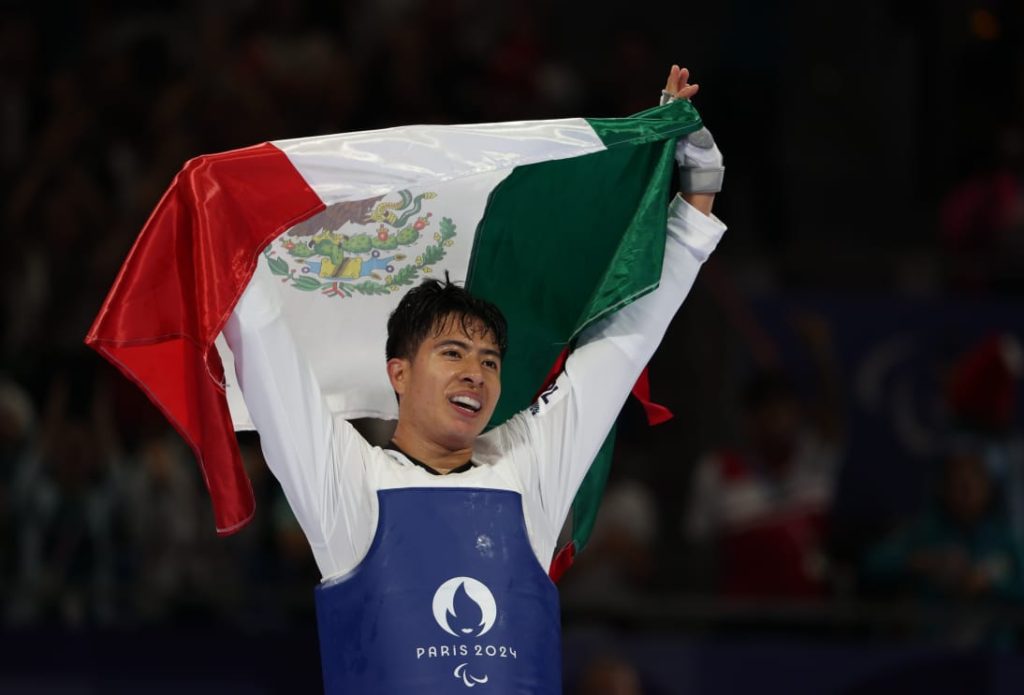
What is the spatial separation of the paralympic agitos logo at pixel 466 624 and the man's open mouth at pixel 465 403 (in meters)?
0.41

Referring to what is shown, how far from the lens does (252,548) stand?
6980 mm

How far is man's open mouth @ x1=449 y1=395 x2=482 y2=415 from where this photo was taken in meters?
4.30

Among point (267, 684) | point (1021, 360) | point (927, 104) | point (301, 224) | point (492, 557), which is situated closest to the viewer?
point (492, 557)

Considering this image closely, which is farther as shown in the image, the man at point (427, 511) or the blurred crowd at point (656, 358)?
the blurred crowd at point (656, 358)

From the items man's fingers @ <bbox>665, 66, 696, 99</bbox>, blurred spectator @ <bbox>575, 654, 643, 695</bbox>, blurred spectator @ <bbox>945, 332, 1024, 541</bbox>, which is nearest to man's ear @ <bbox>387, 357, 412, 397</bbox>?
man's fingers @ <bbox>665, 66, 696, 99</bbox>

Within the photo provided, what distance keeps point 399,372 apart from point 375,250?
0.38m

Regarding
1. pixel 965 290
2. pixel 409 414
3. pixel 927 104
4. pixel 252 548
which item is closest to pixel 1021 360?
pixel 965 290

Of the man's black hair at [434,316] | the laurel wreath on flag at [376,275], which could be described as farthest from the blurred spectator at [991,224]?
the man's black hair at [434,316]

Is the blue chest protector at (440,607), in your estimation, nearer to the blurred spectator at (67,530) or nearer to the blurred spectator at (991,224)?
the blurred spectator at (67,530)

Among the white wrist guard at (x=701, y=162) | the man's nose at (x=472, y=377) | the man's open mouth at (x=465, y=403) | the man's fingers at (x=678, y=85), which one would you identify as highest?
the man's fingers at (x=678, y=85)

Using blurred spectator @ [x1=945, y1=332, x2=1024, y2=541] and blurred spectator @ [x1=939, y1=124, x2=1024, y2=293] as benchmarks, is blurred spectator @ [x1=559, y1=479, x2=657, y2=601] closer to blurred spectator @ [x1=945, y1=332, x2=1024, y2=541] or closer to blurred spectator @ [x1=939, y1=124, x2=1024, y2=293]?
blurred spectator @ [x1=945, y1=332, x2=1024, y2=541]

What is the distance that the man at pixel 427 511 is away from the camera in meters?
4.12

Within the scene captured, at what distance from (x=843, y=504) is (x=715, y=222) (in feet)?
10.9

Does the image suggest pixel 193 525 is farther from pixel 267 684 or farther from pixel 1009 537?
pixel 1009 537
